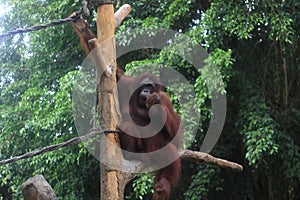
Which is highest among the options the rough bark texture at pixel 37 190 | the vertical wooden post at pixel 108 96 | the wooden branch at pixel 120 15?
the wooden branch at pixel 120 15

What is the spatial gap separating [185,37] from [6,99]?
2652mm

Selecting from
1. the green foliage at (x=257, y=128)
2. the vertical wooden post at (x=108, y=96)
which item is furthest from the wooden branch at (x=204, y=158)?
the green foliage at (x=257, y=128)

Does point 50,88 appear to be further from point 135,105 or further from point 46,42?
point 135,105

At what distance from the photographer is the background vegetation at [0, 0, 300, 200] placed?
197 inches

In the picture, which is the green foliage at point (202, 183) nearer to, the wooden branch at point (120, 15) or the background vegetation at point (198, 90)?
the background vegetation at point (198, 90)

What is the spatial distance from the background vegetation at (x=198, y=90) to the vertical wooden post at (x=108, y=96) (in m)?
2.22

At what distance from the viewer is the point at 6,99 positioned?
21.4 ft

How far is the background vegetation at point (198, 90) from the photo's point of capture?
5004 millimetres

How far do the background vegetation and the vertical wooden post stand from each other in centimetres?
222

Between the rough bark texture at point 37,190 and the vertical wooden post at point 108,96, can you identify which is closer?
the rough bark texture at point 37,190

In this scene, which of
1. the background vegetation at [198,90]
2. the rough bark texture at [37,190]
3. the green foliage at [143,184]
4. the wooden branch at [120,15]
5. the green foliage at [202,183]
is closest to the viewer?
the rough bark texture at [37,190]

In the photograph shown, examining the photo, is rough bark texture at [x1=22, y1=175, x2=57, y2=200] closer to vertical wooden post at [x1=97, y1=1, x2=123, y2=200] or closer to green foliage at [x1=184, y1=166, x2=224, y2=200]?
vertical wooden post at [x1=97, y1=1, x2=123, y2=200]

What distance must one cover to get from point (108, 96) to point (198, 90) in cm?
235

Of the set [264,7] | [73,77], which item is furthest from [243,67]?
[73,77]
